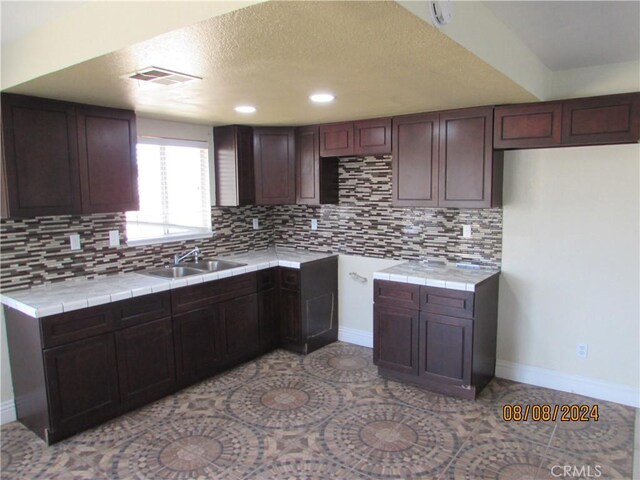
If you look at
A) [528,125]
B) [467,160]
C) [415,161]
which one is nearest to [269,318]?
[415,161]

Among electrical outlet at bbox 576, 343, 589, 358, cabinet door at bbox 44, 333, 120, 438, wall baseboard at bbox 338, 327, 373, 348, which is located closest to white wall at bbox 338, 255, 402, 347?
wall baseboard at bbox 338, 327, 373, 348

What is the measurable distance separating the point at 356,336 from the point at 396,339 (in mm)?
1013

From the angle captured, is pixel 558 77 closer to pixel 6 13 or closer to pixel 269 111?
pixel 269 111

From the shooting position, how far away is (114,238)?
3.46 m

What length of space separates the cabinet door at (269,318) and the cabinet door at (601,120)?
106 inches

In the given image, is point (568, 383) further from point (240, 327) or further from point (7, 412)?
point (7, 412)

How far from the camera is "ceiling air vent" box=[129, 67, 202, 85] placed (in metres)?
2.18

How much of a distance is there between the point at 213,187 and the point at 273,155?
0.67m

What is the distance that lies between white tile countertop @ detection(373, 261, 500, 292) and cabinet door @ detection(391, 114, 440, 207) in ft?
1.75

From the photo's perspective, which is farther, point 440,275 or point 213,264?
point 213,264

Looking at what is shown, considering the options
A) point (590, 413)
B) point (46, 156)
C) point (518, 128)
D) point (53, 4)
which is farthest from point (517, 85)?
point (46, 156)

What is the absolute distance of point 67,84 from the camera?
244 centimetres

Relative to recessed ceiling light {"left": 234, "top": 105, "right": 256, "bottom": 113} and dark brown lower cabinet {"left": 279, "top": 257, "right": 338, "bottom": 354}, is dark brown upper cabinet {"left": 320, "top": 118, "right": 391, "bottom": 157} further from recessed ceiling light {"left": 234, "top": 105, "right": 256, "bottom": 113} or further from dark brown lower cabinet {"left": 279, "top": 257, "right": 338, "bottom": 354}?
dark brown lower cabinet {"left": 279, "top": 257, "right": 338, "bottom": 354}
